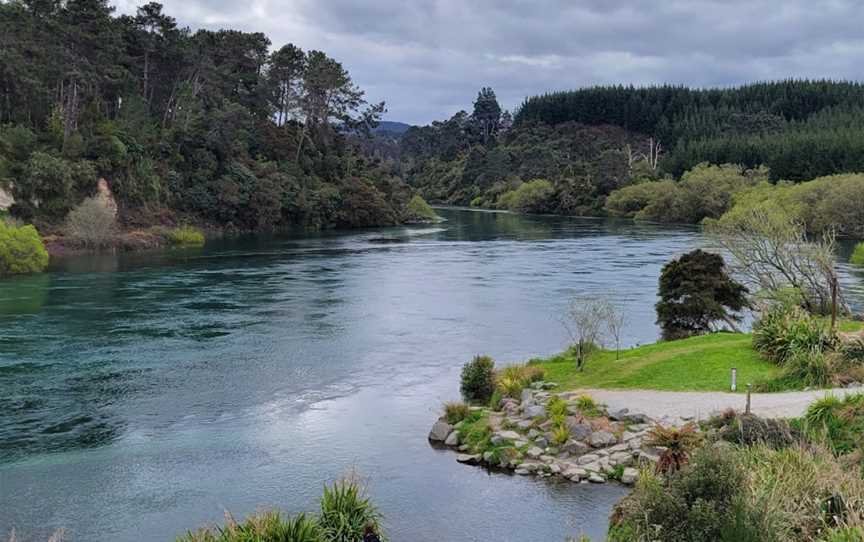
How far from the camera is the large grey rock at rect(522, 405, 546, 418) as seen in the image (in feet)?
87.3

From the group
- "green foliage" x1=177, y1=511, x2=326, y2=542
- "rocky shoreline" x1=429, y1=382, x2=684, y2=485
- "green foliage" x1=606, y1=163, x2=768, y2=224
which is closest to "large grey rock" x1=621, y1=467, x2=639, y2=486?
"rocky shoreline" x1=429, y1=382, x2=684, y2=485

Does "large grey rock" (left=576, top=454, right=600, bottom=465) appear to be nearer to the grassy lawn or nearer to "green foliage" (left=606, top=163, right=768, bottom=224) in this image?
the grassy lawn

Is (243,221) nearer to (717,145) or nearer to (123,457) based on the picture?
(123,457)

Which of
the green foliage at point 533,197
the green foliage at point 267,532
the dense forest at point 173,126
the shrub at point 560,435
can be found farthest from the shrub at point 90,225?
the green foliage at point 533,197

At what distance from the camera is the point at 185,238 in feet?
284

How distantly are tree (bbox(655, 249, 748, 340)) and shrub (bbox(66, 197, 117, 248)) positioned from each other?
5730 cm

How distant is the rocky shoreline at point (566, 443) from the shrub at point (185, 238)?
65.2 meters

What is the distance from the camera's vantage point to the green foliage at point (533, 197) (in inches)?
6296

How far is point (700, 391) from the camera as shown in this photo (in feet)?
89.2

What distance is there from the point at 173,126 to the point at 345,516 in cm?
9991

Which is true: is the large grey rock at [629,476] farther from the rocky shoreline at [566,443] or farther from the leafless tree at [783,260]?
the leafless tree at [783,260]

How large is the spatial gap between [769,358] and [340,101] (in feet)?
362

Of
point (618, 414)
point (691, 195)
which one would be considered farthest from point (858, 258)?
point (691, 195)

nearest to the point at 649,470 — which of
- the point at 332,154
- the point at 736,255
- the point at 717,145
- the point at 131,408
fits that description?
the point at 131,408
